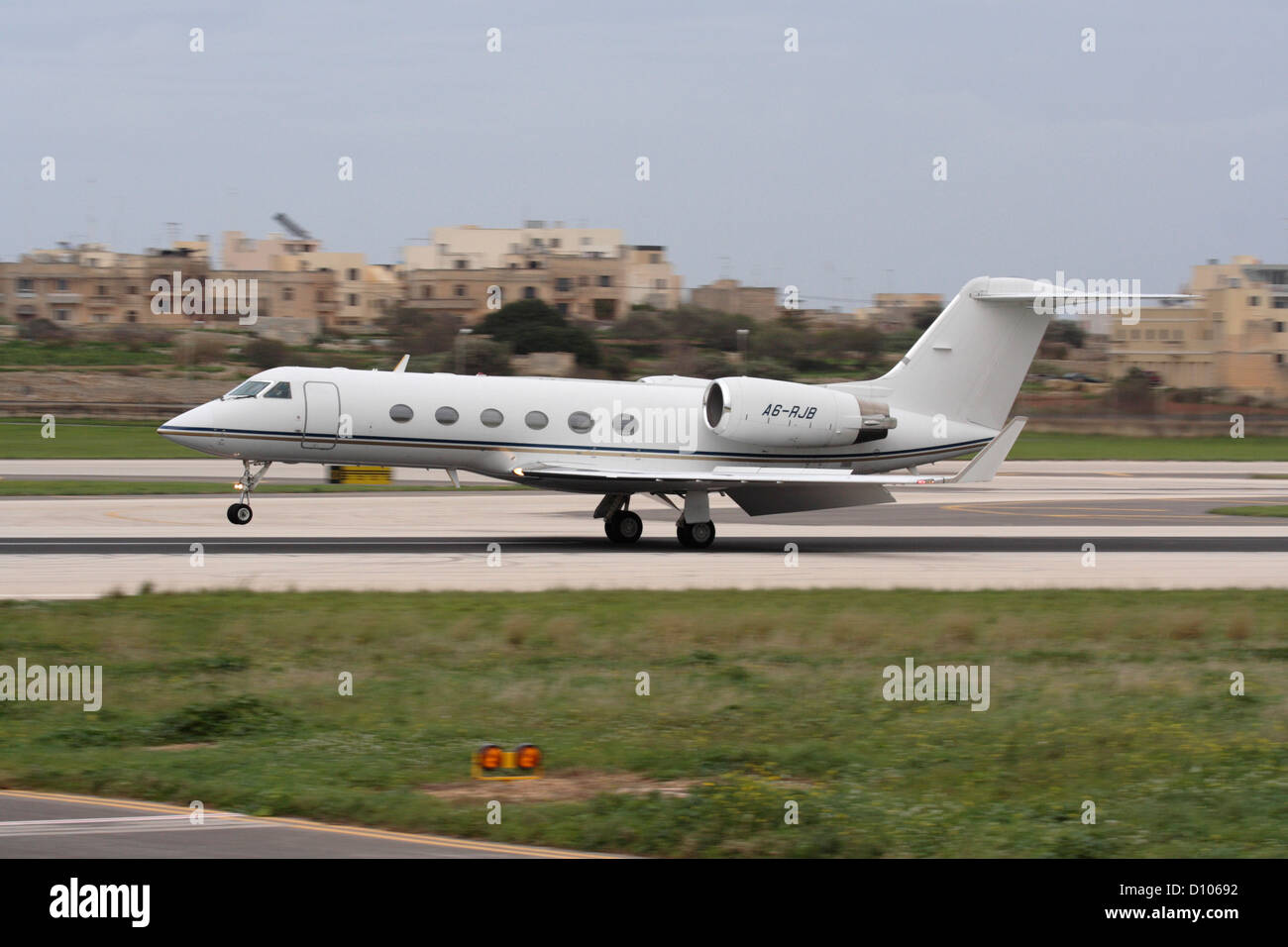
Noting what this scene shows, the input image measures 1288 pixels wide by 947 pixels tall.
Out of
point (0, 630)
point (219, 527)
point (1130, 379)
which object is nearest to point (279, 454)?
point (219, 527)

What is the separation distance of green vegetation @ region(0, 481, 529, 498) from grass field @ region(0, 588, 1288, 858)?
20.3m

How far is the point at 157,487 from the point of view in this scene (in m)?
40.7

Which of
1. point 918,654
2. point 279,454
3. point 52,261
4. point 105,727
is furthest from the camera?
point 52,261

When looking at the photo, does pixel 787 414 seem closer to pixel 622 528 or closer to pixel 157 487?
pixel 622 528

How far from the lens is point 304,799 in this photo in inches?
400

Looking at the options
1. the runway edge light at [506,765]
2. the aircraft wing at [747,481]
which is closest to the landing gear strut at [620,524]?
the aircraft wing at [747,481]

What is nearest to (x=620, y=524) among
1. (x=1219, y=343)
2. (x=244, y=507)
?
(x=244, y=507)

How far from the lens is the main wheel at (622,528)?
98.2 feet

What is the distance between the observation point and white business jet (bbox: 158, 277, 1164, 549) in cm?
2773

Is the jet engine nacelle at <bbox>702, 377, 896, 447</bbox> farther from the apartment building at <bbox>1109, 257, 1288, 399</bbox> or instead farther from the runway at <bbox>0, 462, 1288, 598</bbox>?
the apartment building at <bbox>1109, 257, 1288, 399</bbox>

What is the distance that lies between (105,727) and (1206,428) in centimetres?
8136

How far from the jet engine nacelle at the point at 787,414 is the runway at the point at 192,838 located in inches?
795

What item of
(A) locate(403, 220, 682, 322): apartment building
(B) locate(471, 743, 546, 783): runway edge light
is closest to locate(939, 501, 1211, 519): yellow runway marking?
(B) locate(471, 743, 546, 783): runway edge light
